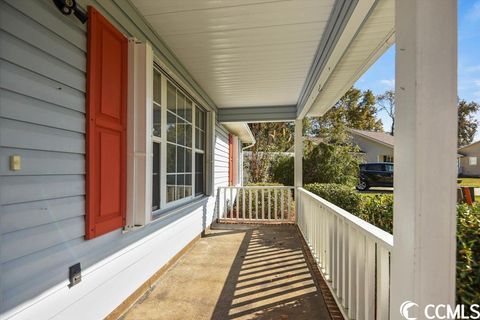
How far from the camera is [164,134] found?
123 inches

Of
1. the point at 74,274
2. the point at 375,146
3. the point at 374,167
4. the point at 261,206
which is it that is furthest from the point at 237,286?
the point at 375,146

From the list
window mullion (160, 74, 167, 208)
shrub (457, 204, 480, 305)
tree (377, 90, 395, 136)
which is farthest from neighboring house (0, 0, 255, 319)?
tree (377, 90, 395, 136)

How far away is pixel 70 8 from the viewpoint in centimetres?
157

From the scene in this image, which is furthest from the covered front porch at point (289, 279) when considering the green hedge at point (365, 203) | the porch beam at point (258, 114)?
the porch beam at point (258, 114)

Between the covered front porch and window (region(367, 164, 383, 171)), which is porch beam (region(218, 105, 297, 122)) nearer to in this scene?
the covered front porch

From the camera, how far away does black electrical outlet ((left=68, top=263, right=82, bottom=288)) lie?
65.2 inches

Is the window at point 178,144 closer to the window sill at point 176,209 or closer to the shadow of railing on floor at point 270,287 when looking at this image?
the window sill at point 176,209

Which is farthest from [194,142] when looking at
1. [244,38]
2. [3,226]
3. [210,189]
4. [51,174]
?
[3,226]

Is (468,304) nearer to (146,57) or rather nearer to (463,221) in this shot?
(463,221)

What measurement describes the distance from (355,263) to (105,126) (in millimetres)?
2161

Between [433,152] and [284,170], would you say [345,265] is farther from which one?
[284,170]

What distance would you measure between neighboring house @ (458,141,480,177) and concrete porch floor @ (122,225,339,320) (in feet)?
76.0

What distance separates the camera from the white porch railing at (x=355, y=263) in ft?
4.99

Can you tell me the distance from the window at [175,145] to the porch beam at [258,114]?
1.01m
